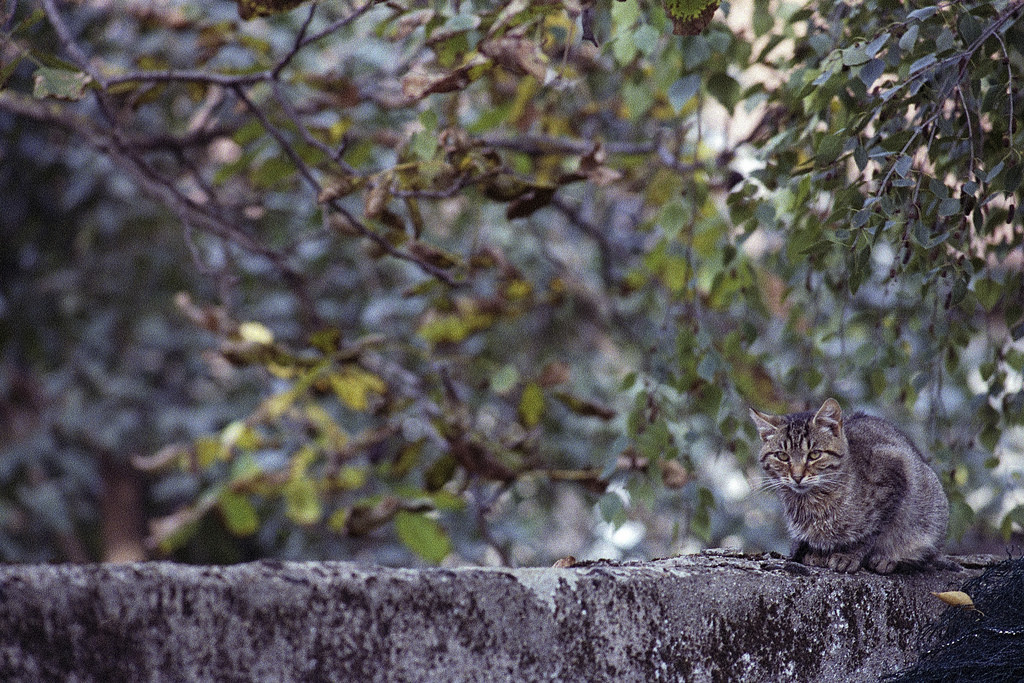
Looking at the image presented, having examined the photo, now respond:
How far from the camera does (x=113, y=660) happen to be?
101 cm

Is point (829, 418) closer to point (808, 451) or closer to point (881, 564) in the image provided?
point (808, 451)

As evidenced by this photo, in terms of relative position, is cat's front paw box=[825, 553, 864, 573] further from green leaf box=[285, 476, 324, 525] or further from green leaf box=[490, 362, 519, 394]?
green leaf box=[285, 476, 324, 525]

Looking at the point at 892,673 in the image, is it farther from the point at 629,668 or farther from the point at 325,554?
the point at 325,554

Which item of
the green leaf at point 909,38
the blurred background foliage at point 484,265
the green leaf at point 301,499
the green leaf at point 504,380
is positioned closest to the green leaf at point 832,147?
the blurred background foliage at point 484,265

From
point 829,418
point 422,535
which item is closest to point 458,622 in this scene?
point 829,418

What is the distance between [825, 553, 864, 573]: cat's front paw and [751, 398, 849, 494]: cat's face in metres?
0.18

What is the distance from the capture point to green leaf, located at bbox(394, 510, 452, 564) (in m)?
2.69

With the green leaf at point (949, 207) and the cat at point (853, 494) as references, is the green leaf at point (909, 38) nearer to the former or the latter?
the green leaf at point (949, 207)

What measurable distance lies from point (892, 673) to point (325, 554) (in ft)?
11.2

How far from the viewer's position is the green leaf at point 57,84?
197 centimetres

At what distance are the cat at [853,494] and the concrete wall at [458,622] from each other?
0.16 metres

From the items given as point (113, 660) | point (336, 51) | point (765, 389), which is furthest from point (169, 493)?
point (113, 660)

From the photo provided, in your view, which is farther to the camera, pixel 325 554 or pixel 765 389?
pixel 325 554

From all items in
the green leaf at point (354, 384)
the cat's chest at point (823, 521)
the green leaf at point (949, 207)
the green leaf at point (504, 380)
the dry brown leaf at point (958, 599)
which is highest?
the green leaf at point (354, 384)
